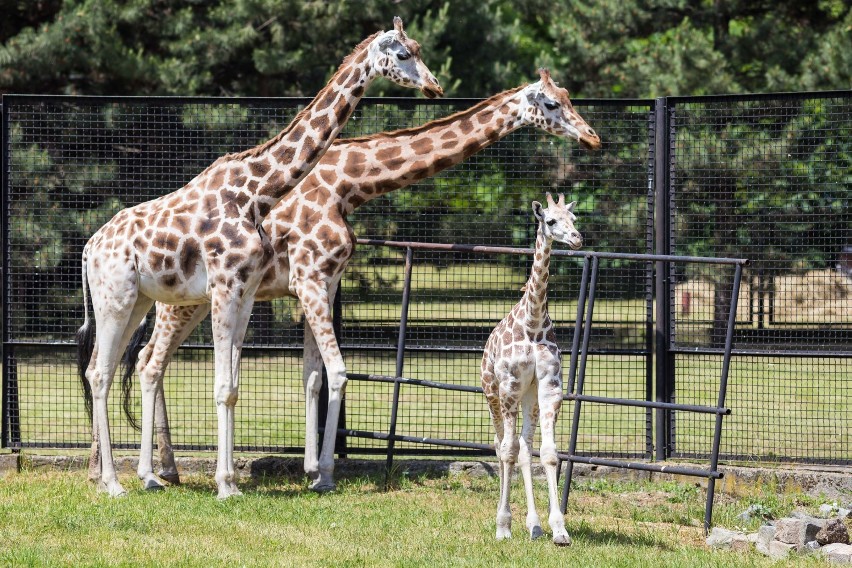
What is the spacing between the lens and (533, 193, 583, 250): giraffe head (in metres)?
6.89

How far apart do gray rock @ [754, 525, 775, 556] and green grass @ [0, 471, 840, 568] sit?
11 cm

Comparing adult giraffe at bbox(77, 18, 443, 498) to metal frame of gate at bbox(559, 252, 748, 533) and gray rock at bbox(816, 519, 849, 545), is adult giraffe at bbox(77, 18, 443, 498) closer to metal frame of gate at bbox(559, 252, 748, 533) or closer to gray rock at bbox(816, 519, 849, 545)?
metal frame of gate at bbox(559, 252, 748, 533)

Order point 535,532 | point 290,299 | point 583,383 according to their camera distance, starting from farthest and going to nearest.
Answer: point 290,299, point 583,383, point 535,532

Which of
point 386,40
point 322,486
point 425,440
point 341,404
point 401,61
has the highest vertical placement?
point 386,40

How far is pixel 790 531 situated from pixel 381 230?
6318 millimetres

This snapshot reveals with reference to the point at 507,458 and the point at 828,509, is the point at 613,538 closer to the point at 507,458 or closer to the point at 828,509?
the point at 507,458

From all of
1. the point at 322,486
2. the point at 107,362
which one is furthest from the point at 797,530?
the point at 107,362

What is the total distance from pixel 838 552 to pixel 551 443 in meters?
1.71

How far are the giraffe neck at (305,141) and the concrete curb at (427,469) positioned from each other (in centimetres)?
213

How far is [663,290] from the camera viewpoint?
9250 millimetres

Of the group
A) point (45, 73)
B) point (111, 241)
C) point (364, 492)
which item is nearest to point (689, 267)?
point (364, 492)

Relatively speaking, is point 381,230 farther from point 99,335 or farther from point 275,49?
point 275,49

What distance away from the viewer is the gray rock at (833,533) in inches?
275

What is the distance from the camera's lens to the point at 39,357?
13.4 m
